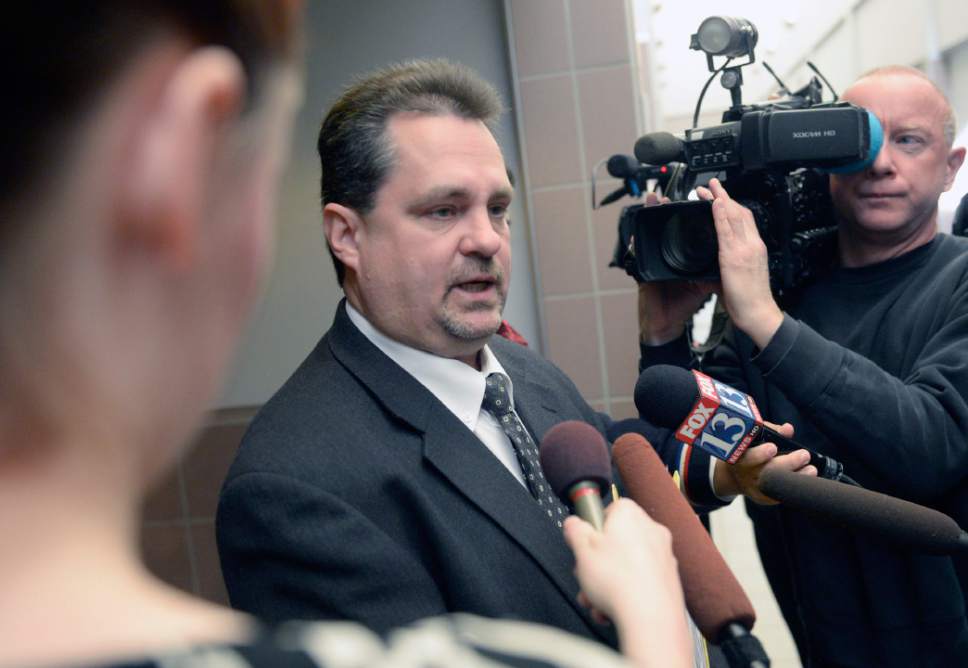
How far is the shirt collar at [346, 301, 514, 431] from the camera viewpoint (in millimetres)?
1243

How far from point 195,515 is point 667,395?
7.31 feet

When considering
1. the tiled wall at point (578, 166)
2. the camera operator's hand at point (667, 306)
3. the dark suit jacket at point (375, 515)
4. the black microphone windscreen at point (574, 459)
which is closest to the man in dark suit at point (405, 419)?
the dark suit jacket at point (375, 515)

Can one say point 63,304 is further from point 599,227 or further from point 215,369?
point 599,227

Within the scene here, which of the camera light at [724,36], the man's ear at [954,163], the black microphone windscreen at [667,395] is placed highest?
the camera light at [724,36]

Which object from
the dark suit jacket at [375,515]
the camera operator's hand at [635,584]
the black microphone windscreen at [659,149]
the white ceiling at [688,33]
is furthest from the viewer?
the white ceiling at [688,33]

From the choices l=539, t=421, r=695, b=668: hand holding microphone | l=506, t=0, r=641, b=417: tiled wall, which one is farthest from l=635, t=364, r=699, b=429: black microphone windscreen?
l=506, t=0, r=641, b=417: tiled wall

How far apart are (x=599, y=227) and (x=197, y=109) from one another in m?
2.48

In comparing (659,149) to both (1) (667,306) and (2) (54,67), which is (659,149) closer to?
(1) (667,306)

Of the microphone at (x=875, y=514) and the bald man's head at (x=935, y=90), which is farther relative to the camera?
the bald man's head at (x=935, y=90)

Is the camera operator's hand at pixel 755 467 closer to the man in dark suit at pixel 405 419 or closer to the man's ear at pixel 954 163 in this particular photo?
the man in dark suit at pixel 405 419

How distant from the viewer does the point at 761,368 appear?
151 cm

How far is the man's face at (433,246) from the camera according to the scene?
125cm

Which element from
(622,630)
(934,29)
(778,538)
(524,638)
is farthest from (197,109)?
(934,29)

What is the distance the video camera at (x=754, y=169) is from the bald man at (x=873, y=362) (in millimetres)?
51
